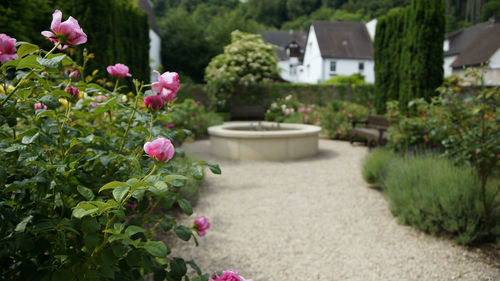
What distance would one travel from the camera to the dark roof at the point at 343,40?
29997 mm

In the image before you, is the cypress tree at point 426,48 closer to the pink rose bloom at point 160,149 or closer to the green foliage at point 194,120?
the green foliage at point 194,120

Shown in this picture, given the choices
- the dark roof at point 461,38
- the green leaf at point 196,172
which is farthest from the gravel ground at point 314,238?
the dark roof at point 461,38

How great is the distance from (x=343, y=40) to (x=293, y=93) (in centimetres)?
1701

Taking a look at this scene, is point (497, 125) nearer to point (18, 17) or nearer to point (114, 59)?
point (18, 17)

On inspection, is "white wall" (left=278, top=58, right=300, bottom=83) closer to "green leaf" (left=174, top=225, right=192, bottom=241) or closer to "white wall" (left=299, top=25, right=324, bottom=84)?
"white wall" (left=299, top=25, right=324, bottom=84)

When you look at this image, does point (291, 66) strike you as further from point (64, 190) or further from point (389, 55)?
point (64, 190)

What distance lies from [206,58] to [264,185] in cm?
2004

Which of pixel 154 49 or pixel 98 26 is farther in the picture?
pixel 154 49

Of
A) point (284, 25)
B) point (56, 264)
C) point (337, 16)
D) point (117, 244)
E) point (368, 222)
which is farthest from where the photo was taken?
point (284, 25)

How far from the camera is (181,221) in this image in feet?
13.1

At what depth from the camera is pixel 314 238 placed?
358 cm

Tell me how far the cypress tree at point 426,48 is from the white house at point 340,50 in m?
22.6

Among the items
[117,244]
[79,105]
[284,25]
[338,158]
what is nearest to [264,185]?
[338,158]

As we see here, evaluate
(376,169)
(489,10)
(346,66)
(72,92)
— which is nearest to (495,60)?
(346,66)
